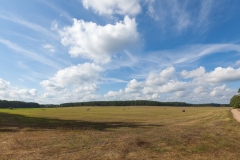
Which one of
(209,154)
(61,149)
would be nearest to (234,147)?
(209,154)

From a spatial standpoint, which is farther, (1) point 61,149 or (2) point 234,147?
(2) point 234,147

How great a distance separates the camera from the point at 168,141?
18.9m

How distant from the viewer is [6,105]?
655ft

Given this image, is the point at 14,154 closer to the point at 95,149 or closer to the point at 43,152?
the point at 43,152

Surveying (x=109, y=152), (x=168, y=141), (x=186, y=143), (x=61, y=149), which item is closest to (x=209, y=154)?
(x=186, y=143)

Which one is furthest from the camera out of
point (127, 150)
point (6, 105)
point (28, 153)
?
point (6, 105)

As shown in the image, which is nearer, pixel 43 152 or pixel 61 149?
pixel 43 152

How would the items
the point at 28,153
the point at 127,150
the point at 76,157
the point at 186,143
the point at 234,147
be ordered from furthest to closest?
the point at 186,143 → the point at 234,147 → the point at 127,150 → the point at 28,153 → the point at 76,157

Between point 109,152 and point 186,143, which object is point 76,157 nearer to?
point 109,152

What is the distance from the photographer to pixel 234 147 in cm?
1659

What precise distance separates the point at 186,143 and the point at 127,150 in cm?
681

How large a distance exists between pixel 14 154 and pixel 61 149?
3470 mm

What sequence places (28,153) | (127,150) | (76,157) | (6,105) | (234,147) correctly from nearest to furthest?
(76,157) → (28,153) → (127,150) → (234,147) → (6,105)

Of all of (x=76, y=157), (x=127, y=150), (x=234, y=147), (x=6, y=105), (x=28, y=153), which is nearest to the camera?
(x=76, y=157)
